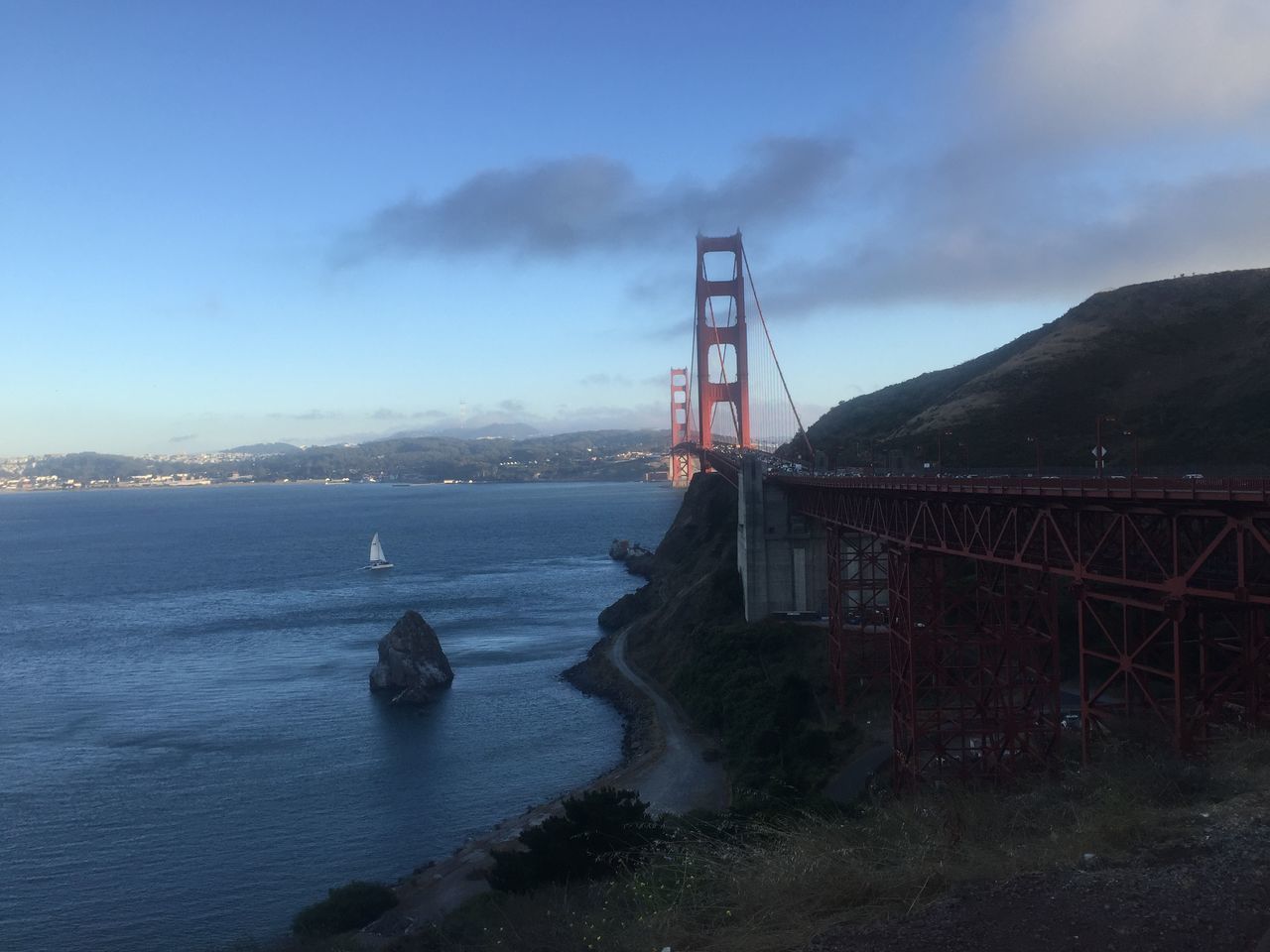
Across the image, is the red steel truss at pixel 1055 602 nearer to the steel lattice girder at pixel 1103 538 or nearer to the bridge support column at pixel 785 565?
the steel lattice girder at pixel 1103 538

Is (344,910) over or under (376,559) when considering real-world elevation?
under

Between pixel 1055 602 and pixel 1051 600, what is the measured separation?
0.51ft

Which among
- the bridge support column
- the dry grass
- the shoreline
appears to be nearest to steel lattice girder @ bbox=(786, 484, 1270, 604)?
the dry grass

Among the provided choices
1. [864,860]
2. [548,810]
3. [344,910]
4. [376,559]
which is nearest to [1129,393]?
[548,810]

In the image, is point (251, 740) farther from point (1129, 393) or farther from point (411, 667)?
point (1129, 393)

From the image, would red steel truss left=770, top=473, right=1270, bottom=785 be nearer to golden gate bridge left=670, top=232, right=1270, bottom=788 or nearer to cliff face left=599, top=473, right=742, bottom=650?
golden gate bridge left=670, top=232, right=1270, bottom=788

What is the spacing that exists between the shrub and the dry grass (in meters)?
6.80

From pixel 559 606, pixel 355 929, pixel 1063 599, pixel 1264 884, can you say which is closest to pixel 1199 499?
pixel 1264 884

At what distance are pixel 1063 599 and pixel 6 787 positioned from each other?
98.4 feet

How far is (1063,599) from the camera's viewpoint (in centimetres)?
2767

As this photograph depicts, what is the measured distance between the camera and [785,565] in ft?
112

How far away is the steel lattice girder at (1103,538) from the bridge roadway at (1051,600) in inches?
1.4

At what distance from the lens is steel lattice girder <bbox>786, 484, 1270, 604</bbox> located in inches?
429

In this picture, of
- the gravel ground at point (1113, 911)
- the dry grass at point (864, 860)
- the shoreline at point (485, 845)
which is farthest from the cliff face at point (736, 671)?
the gravel ground at point (1113, 911)
